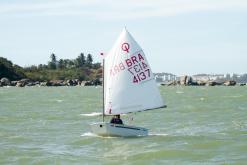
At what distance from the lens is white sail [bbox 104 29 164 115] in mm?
37438

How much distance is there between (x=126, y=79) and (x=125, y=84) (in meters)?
0.30

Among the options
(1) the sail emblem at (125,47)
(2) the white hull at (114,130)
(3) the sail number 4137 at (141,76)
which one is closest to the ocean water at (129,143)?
(2) the white hull at (114,130)

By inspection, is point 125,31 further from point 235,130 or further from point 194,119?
point 194,119

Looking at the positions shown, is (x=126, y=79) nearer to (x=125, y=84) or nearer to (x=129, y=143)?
(x=125, y=84)

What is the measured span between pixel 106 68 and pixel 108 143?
14.6ft

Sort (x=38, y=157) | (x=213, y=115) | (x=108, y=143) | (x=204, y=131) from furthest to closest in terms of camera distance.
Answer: (x=213, y=115) → (x=204, y=131) → (x=108, y=143) → (x=38, y=157)

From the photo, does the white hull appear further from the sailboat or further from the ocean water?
the ocean water

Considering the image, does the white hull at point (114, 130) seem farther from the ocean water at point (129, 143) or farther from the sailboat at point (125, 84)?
the ocean water at point (129, 143)

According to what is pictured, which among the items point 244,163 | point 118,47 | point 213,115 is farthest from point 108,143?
point 213,115

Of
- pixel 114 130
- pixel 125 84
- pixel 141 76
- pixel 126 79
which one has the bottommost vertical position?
pixel 114 130

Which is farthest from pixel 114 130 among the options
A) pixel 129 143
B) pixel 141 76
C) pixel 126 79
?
pixel 141 76

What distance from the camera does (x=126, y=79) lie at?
3788cm

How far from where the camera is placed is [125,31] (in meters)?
37.5

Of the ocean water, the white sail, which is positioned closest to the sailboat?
the white sail
